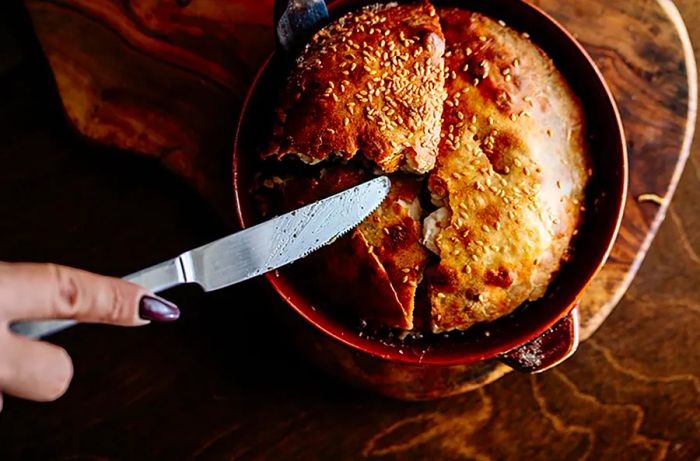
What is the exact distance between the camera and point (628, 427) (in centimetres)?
208

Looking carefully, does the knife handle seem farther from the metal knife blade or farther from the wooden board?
the wooden board

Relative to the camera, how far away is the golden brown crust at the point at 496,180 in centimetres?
157

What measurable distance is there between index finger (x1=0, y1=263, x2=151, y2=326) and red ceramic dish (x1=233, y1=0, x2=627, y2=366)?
40cm

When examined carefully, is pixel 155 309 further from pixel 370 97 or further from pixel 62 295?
pixel 370 97

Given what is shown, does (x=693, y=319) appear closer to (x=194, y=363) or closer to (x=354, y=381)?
(x=354, y=381)

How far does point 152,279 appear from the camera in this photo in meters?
1.52

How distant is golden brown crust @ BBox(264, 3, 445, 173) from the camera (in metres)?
1.54

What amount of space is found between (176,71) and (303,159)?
1.84 ft

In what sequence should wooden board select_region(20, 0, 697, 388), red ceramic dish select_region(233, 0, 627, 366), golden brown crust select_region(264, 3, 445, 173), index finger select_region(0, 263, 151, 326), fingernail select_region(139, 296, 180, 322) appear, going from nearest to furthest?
index finger select_region(0, 263, 151, 326) < fingernail select_region(139, 296, 180, 322) < golden brown crust select_region(264, 3, 445, 173) < red ceramic dish select_region(233, 0, 627, 366) < wooden board select_region(20, 0, 697, 388)

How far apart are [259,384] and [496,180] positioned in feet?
2.87

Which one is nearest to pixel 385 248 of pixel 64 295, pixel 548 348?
pixel 548 348

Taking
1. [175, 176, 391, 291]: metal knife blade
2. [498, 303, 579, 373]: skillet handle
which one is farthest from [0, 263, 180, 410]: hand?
[498, 303, 579, 373]: skillet handle

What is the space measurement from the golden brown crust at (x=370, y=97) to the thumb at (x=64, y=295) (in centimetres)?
45

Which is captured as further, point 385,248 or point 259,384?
point 259,384
